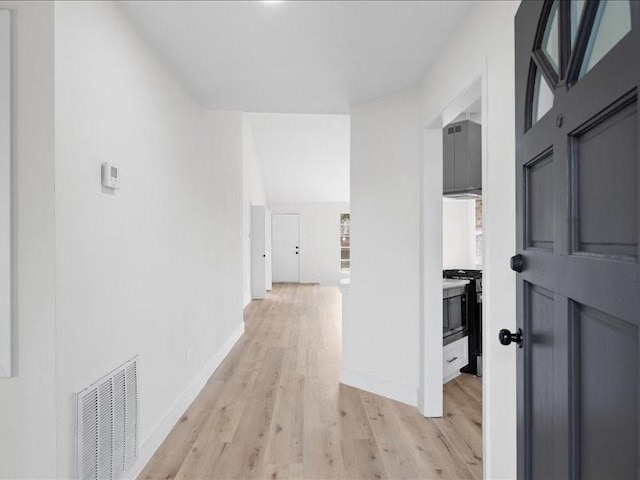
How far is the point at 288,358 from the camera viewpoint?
12.8ft

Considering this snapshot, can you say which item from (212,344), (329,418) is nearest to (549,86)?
(329,418)

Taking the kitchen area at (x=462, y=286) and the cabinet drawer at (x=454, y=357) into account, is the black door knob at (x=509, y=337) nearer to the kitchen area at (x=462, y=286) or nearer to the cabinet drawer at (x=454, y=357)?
the kitchen area at (x=462, y=286)

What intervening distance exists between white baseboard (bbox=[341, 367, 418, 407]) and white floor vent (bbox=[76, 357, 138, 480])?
174 centimetres

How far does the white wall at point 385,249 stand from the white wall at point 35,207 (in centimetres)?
219

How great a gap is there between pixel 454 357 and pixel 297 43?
272 centimetres

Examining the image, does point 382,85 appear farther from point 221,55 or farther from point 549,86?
point 549,86

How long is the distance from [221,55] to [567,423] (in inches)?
94.2

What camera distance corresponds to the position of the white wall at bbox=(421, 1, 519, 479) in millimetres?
1532

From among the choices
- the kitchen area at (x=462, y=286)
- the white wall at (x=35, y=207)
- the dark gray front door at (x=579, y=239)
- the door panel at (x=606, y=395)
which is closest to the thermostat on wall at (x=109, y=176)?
the white wall at (x=35, y=207)

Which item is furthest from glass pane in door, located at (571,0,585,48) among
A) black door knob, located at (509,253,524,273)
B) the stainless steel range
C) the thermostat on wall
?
the stainless steel range

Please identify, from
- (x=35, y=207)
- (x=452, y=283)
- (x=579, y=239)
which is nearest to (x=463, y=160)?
(x=452, y=283)

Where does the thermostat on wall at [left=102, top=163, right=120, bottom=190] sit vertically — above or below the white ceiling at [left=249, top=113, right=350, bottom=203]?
below

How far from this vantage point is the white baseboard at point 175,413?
2.02 m

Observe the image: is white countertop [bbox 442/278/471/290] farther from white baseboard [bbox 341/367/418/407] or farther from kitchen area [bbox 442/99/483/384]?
white baseboard [bbox 341/367/418/407]
